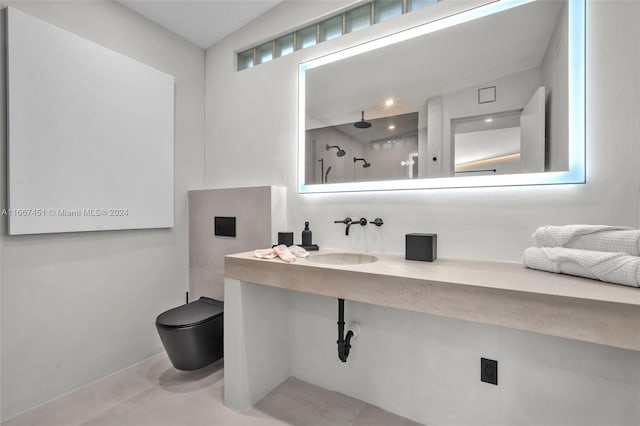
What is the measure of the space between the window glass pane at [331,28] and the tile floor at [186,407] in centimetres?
225

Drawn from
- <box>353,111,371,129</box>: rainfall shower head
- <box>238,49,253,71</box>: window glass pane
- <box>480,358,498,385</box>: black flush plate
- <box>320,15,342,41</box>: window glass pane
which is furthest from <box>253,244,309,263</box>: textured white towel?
<box>238,49,253,71</box>: window glass pane

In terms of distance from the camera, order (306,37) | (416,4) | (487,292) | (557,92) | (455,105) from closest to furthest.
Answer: (487,292), (557,92), (455,105), (416,4), (306,37)

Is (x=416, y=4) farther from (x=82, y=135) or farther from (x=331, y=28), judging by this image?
(x=82, y=135)

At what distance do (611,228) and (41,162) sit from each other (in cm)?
259

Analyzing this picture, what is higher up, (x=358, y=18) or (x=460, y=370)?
(x=358, y=18)

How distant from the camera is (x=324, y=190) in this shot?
6.10 ft

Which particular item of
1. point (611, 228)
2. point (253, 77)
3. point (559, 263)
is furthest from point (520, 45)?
point (253, 77)

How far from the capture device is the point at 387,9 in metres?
1.70

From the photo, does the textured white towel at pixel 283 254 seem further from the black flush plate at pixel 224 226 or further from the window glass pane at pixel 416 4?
the window glass pane at pixel 416 4

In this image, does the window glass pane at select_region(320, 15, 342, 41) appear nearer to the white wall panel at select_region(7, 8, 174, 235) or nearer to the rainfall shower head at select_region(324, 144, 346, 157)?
the rainfall shower head at select_region(324, 144, 346, 157)

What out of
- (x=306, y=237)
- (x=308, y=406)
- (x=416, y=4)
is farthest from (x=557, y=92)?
(x=308, y=406)

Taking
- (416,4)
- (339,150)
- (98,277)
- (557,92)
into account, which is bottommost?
(98,277)

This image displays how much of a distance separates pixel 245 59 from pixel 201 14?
399 millimetres

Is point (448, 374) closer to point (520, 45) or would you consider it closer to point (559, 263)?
point (559, 263)
